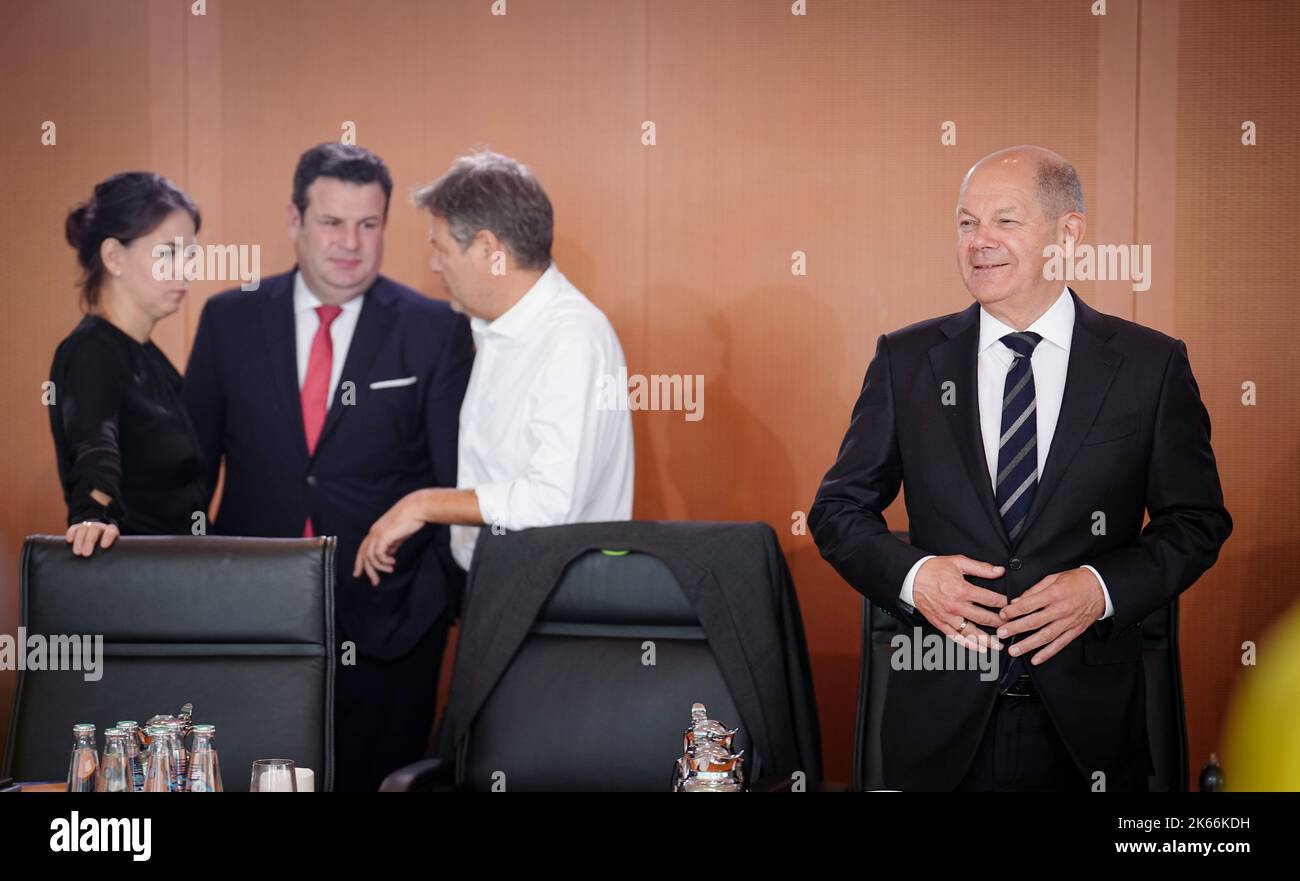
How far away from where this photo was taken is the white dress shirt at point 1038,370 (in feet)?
6.93

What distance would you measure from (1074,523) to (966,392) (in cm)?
27

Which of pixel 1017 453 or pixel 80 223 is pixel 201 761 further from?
pixel 80 223

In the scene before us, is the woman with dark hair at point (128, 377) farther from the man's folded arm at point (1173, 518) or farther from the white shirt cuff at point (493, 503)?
the man's folded arm at point (1173, 518)

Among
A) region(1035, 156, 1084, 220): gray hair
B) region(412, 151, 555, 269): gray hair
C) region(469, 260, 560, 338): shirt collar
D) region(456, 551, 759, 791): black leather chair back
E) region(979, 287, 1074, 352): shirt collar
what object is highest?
region(412, 151, 555, 269): gray hair

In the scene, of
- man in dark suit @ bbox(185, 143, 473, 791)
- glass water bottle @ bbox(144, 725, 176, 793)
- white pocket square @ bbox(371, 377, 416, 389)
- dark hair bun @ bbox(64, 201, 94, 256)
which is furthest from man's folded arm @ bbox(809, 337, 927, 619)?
dark hair bun @ bbox(64, 201, 94, 256)

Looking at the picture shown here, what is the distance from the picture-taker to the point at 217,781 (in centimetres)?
170

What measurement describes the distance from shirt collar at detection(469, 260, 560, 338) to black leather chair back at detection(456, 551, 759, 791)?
2.79 ft

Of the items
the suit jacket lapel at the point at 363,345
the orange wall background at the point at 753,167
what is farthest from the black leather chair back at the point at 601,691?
the orange wall background at the point at 753,167

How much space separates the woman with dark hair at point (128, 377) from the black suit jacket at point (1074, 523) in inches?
70.5

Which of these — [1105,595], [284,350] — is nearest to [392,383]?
[284,350]

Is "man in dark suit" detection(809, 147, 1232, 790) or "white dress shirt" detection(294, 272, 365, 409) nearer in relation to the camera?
"man in dark suit" detection(809, 147, 1232, 790)

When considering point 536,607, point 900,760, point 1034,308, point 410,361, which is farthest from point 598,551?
point 410,361

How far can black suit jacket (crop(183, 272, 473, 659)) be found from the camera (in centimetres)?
349

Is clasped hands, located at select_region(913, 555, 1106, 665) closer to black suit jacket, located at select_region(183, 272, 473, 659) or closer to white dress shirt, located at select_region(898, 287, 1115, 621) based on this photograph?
white dress shirt, located at select_region(898, 287, 1115, 621)
